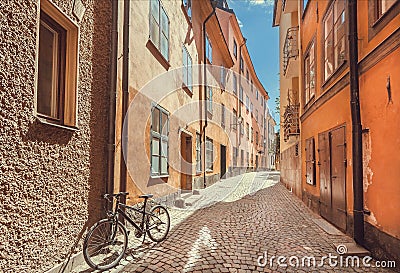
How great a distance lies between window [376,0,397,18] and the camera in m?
4.29

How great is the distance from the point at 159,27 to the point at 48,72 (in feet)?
15.7

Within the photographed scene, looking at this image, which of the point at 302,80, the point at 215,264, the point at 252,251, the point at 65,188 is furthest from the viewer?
the point at 302,80

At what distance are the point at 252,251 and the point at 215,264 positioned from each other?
869mm

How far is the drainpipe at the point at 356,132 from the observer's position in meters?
5.04

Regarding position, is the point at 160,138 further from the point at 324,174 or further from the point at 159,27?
the point at 324,174

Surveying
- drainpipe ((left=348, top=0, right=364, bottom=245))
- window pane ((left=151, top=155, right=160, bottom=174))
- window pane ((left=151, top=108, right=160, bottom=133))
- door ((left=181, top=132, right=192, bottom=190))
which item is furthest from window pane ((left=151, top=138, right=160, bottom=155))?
drainpipe ((left=348, top=0, right=364, bottom=245))

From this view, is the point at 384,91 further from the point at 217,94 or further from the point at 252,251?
the point at 217,94

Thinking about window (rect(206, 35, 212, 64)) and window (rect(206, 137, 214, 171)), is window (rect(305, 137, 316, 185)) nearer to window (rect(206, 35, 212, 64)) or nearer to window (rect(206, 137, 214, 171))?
window (rect(206, 137, 214, 171))

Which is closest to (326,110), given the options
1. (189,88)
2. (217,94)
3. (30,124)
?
(189,88)

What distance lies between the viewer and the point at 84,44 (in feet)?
14.3

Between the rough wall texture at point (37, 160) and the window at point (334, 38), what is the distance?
486 centimetres

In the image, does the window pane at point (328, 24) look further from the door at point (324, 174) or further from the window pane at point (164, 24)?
the window pane at point (164, 24)

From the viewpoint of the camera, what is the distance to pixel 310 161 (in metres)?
8.84

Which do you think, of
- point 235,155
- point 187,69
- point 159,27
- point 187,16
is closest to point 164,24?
point 159,27
